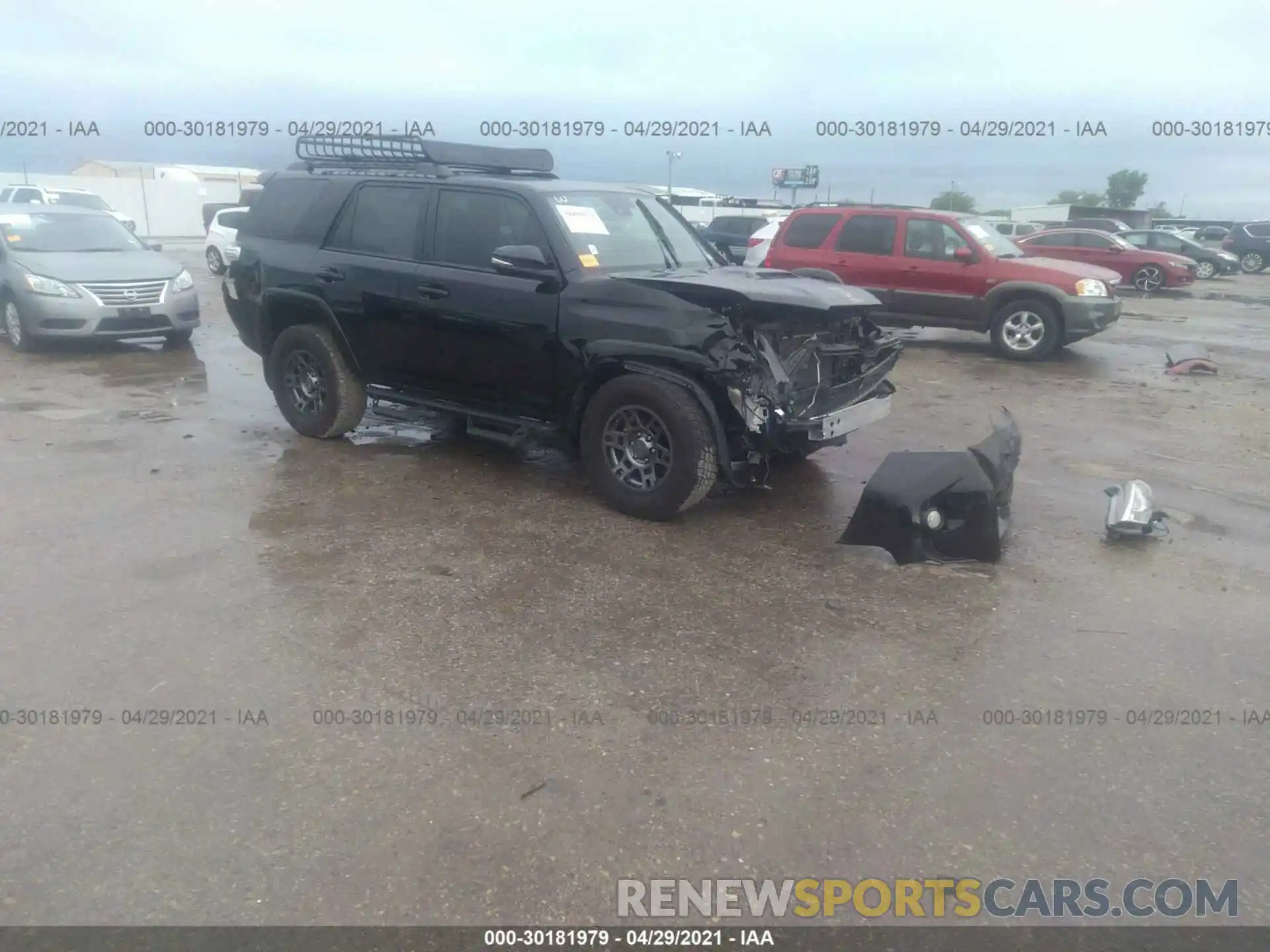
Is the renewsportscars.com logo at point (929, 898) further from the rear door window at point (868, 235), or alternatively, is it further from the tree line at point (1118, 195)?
→ the tree line at point (1118, 195)

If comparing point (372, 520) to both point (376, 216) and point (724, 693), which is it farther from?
point (724, 693)

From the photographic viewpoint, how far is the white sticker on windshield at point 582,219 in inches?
239

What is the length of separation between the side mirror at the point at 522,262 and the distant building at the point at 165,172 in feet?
151

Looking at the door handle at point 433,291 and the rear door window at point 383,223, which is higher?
the rear door window at point 383,223

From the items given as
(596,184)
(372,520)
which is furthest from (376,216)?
(372,520)

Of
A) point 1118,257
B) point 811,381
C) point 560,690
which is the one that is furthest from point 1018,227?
point 560,690

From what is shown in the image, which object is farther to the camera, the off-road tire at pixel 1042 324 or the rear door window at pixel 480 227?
the off-road tire at pixel 1042 324

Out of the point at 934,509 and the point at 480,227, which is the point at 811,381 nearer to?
the point at 934,509

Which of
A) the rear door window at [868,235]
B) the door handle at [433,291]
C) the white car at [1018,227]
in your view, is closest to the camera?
the door handle at [433,291]

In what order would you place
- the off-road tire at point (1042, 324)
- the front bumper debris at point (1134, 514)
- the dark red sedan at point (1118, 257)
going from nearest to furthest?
the front bumper debris at point (1134, 514) < the off-road tire at point (1042, 324) < the dark red sedan at point (1118, 257)

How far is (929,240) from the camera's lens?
1238cm

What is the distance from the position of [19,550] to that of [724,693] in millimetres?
3926

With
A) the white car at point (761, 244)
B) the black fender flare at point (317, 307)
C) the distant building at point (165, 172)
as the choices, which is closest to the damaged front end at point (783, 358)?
the black fender flare at point (317, 307)

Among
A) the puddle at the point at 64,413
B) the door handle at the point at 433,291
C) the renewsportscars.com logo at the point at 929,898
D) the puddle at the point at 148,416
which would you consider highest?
the door handle at the point at 433,291
